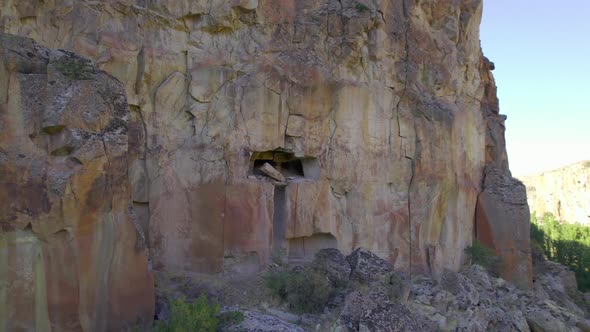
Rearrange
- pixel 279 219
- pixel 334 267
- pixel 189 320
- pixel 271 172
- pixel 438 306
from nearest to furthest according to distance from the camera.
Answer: pixel 189 320, pixel 334 267, pixel 438 306, pixel 271 172, pixel 279 219

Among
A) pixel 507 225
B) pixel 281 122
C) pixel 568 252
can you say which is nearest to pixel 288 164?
pixel 281 122

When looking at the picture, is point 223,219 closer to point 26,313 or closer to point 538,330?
point 26,313

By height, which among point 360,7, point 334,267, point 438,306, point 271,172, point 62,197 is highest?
point 360,7

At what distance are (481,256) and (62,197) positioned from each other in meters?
13.3

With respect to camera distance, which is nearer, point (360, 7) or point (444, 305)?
point (444, 305)

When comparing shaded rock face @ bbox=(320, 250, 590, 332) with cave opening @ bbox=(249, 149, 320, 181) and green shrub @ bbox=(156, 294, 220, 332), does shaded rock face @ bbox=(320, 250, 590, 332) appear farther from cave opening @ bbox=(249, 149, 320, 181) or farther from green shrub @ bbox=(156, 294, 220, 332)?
cave opening @ bbox=(249, 149, 320, 181)

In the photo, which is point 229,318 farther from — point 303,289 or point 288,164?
point 288,164

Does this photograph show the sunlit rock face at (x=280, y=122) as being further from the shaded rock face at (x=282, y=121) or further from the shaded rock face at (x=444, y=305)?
the shaded rock face at (x=444, y=305)

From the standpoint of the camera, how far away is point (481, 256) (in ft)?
54.9

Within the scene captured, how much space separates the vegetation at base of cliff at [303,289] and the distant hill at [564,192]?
4360cm

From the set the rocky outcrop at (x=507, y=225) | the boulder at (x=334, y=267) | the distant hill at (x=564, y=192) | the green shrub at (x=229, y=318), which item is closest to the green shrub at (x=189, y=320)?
the green shrub at (x=229, y=318)

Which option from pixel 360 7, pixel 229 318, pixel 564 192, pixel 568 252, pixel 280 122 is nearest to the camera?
pixel 229 318

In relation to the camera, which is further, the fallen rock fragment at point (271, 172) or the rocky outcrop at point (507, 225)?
the rocky outcrop at point (507, 225)

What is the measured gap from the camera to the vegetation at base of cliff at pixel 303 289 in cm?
954
